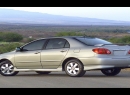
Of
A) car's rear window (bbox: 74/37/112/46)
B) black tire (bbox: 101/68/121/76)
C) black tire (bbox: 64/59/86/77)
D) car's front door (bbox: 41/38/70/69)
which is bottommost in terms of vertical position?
black tire (bbox: 101/68/121/76)

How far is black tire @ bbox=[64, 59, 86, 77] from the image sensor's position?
47.9 ft

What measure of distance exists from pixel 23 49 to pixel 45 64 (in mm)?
1100

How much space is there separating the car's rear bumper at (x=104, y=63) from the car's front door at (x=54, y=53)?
851 mm

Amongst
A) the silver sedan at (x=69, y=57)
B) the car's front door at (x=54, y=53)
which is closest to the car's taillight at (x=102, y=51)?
the silver sedan at (x=69, y=57)

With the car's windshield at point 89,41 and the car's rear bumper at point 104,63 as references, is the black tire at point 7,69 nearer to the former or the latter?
the car's windshield at point 89,41

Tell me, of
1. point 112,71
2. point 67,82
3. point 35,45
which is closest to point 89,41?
point 112,71

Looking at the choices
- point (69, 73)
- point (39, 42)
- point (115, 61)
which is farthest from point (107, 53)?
A: point (39, 42)

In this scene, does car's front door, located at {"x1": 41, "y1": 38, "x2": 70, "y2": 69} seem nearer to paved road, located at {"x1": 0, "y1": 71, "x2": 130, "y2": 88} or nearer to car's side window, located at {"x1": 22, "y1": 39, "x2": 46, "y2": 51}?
car's side window, located at {"x1": 22, "y1": 39, "x2": 46, "y2": 51}

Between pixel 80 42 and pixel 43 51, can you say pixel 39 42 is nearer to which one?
pixel 43 51

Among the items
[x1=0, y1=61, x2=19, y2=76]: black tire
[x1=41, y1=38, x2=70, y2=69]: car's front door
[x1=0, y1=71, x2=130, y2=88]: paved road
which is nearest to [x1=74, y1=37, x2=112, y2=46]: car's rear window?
[x1=41, y1=38, x2=70, y2=69]: car's front door

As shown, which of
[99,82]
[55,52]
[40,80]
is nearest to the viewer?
[99,82]

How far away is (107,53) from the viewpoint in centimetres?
1440

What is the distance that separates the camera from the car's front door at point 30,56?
1550cm

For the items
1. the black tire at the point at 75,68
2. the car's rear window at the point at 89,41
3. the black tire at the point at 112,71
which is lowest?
the black tire at the point at 112,71
